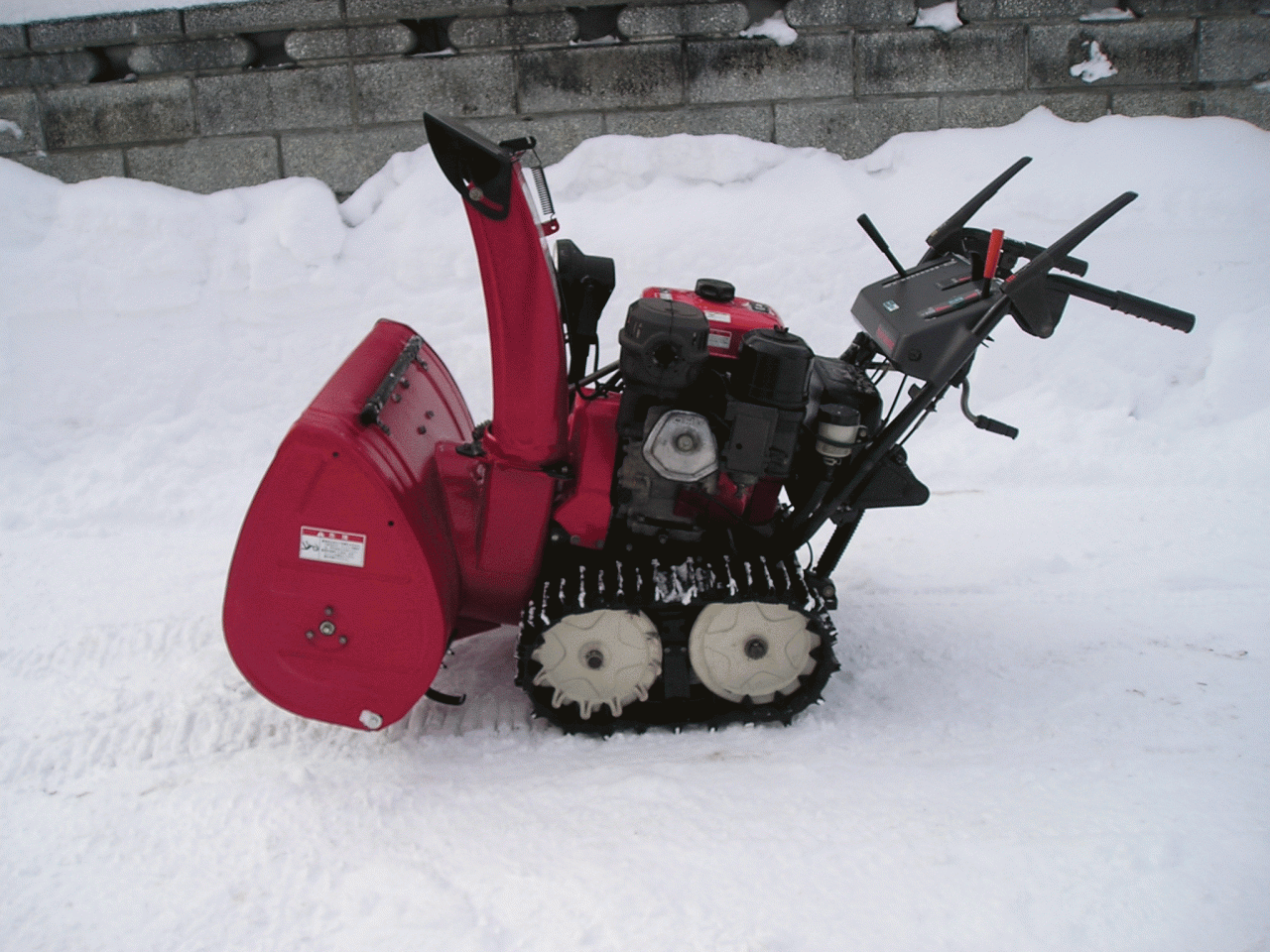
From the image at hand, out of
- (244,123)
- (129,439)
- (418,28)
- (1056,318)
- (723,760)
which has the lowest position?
(723,760)

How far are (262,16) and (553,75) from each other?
1546 millimetres

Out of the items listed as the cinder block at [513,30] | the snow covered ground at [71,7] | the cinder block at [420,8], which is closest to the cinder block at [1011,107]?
the cinder block at [513,30]

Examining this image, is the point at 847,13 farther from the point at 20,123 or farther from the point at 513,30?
the point at 20,123

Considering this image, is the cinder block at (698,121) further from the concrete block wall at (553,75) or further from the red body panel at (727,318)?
the red body panel at (727,318)

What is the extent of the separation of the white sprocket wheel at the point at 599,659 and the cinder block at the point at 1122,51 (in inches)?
167

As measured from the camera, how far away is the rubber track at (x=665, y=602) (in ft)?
9.09

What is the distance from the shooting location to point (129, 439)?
464cm

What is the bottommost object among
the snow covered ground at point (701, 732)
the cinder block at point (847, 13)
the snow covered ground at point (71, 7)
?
the snow covered ground at point (701, 732)

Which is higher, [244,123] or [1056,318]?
[244,123]

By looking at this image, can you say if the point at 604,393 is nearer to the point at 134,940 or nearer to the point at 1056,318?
the point at 1056,318

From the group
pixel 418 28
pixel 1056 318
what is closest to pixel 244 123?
pixel 418 28

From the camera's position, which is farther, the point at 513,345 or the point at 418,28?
the point at 418,28

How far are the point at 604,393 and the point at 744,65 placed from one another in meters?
3.27

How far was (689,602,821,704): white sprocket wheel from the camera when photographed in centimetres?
284
